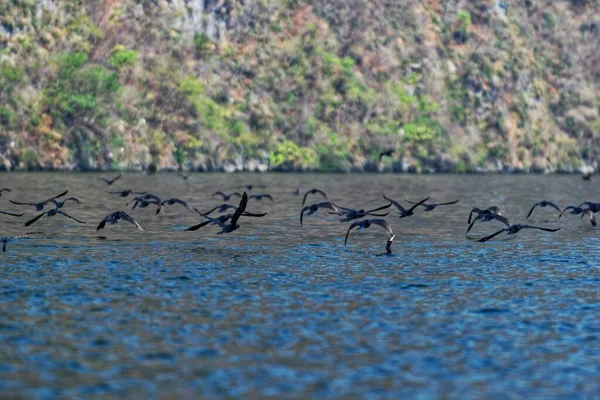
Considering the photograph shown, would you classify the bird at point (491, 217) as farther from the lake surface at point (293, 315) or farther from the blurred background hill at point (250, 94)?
the blurred background hill at point (250, 94)

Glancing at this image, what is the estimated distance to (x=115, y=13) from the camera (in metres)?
170

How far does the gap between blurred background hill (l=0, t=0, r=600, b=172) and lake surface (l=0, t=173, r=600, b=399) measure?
326 feet

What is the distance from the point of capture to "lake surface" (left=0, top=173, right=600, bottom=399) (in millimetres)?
20984

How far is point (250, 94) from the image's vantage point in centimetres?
17662

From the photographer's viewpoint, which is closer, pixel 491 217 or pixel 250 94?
pixel 491 217

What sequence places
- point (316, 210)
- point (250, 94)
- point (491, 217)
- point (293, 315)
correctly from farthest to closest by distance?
point (250, 94) < point (316, 210) < point (491, 217) < point (293, 315)

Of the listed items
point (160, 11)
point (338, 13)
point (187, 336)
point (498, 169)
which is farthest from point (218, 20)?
point (187, 336)

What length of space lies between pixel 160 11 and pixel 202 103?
19173 mm

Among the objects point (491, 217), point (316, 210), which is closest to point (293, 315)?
point (491, 217)

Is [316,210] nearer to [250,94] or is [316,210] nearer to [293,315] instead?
[293,315]

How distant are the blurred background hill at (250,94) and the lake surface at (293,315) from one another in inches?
3913

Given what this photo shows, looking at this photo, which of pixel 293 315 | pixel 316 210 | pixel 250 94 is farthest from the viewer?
pixel 250 94

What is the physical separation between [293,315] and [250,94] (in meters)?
150

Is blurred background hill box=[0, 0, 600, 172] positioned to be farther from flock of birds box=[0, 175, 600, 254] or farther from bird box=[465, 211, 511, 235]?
bird box=[465, 211, 511, 235]
